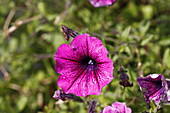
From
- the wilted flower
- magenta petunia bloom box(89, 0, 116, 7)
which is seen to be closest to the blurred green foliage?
magenta petunia bloom box(89, 0, 116, 7)

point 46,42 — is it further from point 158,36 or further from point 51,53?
point 158,36

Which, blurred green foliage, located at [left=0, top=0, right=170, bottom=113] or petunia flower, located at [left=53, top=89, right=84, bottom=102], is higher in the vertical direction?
blurred green foliage, located at [left=0, top=0, right=170, bottom=113]

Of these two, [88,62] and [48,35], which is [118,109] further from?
[48,35]

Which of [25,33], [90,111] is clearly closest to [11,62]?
[25,33]

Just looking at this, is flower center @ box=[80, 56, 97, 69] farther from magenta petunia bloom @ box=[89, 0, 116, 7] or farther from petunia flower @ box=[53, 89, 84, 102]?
magenta petunia bloom @ box=[89, 0, 116, 7]

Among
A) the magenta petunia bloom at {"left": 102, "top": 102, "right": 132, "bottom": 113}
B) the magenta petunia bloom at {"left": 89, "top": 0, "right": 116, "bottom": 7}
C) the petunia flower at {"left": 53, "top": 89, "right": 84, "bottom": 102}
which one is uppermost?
the magenta petunia bloom at {"left": 89, "top": 0, "right": 116, "bottom": 7}

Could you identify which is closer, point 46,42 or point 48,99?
point 48,99

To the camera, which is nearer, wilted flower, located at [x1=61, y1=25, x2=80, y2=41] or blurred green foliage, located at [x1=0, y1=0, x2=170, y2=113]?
wilted flower, located at [x1=61, y1=25, x2=80, y2=41]
